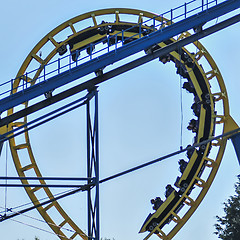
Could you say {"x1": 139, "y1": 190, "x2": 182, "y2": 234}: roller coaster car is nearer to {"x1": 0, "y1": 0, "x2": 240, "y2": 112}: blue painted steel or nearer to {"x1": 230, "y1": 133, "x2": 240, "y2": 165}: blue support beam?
{"x1": 230, "y1": 133, "x2": 240, "y2": 165}: blue support beam

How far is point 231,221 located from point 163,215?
Result: 25.3 ft

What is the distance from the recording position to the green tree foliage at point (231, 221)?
3741cm

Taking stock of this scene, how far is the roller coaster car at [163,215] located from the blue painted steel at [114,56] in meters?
7.20

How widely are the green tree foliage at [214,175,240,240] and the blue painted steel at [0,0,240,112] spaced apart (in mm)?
13846

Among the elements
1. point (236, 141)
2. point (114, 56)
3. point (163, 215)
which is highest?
point (114, 56)

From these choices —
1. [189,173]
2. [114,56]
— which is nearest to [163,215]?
[189,173]

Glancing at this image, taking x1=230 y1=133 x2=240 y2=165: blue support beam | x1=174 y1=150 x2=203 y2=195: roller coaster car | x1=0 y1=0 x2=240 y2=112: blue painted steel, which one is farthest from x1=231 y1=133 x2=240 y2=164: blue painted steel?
x1=0 y1=0 x2=240 y2=112: blue painted steel

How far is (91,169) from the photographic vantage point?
25.5m

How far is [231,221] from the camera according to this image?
124 ft

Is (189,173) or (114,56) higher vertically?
(114,56)

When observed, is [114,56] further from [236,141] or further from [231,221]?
[231,221]

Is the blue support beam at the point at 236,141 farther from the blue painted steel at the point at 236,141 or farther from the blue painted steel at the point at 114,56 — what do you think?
the blue painted steel at the point at 114,56

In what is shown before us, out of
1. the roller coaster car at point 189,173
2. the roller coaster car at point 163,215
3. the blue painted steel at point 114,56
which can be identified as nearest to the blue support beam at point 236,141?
the roller coaster car at point 189,173

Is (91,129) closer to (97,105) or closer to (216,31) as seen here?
(97,105)
